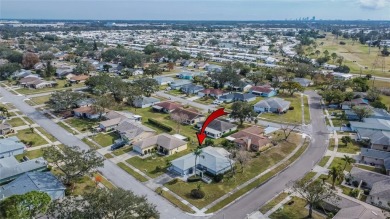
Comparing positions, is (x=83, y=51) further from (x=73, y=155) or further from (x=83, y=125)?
(x=73, y=155)

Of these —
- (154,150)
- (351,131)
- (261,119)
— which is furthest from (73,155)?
(351,131)

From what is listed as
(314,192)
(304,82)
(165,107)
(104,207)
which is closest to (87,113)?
(165,107)

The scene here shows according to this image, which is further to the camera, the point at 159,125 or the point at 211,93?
the point at 211,93

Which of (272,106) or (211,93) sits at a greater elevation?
(272,106)

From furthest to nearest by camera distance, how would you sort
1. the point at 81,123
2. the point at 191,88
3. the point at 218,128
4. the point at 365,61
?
the point at 365,61 < the point at 191,88 < the point at 81,123 < the point at 218,128

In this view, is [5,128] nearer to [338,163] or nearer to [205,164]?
[205,164]

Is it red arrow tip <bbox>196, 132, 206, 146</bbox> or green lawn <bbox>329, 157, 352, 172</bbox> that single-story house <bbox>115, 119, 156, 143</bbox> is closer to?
red arrow tip <bbox>196, 132, 206, 146</bbox>

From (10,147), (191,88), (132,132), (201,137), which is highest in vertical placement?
(191,88)
